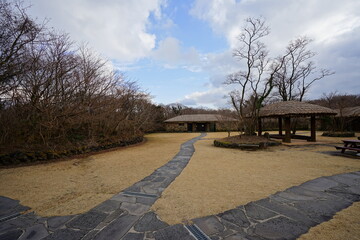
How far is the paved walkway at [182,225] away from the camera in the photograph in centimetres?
206

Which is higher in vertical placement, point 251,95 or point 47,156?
point 251,95

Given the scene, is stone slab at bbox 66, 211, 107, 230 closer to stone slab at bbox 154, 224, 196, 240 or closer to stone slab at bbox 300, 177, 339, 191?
stone slab at bbox 154, 224, 196, 240

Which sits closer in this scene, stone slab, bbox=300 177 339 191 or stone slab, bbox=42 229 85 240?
stone slab, bbox=42 229 85 240

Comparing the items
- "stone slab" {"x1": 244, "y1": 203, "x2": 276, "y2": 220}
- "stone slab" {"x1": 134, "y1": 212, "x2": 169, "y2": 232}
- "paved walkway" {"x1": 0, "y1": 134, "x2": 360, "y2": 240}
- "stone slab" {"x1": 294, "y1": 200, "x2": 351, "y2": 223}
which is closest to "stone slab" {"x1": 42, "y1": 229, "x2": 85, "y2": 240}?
"paved walkway" {"x1": 0, "y1": 134, "x2": 360, "y2": 240}

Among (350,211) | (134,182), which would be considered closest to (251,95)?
(350,211)

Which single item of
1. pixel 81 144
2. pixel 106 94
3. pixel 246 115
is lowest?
pixel 81 144

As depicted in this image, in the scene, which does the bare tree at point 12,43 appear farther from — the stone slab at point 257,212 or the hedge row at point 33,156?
the stone slab at point 257,212

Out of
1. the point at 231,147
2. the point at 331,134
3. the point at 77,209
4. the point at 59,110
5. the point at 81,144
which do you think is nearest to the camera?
the point at 77,209

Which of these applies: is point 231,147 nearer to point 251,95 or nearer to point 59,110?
point 251,95

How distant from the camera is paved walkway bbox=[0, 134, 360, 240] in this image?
206 centimetres

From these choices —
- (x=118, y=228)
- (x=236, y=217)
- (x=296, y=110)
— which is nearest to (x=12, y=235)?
(x=118, y=228)

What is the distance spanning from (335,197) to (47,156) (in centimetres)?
1050

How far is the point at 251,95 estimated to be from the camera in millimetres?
12203

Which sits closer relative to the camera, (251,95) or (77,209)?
(77,209)
